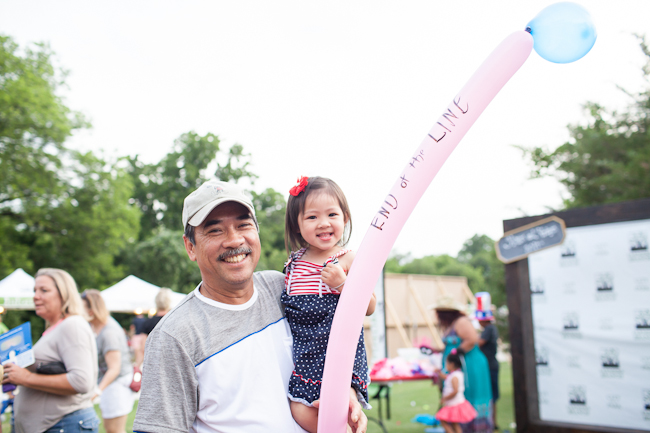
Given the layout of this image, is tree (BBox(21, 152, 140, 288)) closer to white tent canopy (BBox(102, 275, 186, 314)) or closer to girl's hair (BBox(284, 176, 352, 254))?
white tent canopy (BBox(102, 275, 186, 314))

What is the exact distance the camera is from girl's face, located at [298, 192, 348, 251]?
191 centimetres

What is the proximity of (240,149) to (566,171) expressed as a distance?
21.9m

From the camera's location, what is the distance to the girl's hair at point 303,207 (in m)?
1.97

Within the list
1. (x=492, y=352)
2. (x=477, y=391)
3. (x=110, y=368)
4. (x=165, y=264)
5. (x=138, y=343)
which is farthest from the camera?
(x=165, y=264)

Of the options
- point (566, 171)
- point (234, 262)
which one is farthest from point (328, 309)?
point (566, 171)

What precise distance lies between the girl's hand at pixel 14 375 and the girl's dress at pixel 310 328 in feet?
6.41

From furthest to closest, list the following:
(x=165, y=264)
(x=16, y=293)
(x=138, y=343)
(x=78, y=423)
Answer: (x=165, y=264) < (x=16, y=293) < (x=138, y=343) < (x=78, y=423)

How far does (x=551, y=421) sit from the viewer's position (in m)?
5.45

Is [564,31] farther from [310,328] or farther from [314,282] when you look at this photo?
[310,328]

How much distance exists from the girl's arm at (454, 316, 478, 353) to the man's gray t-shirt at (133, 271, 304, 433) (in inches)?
169

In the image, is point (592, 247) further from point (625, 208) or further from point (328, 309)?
point (328, 309)

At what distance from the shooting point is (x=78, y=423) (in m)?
3.05

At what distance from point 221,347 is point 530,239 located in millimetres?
5181

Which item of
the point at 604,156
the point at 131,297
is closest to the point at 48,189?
the point at 131,297
